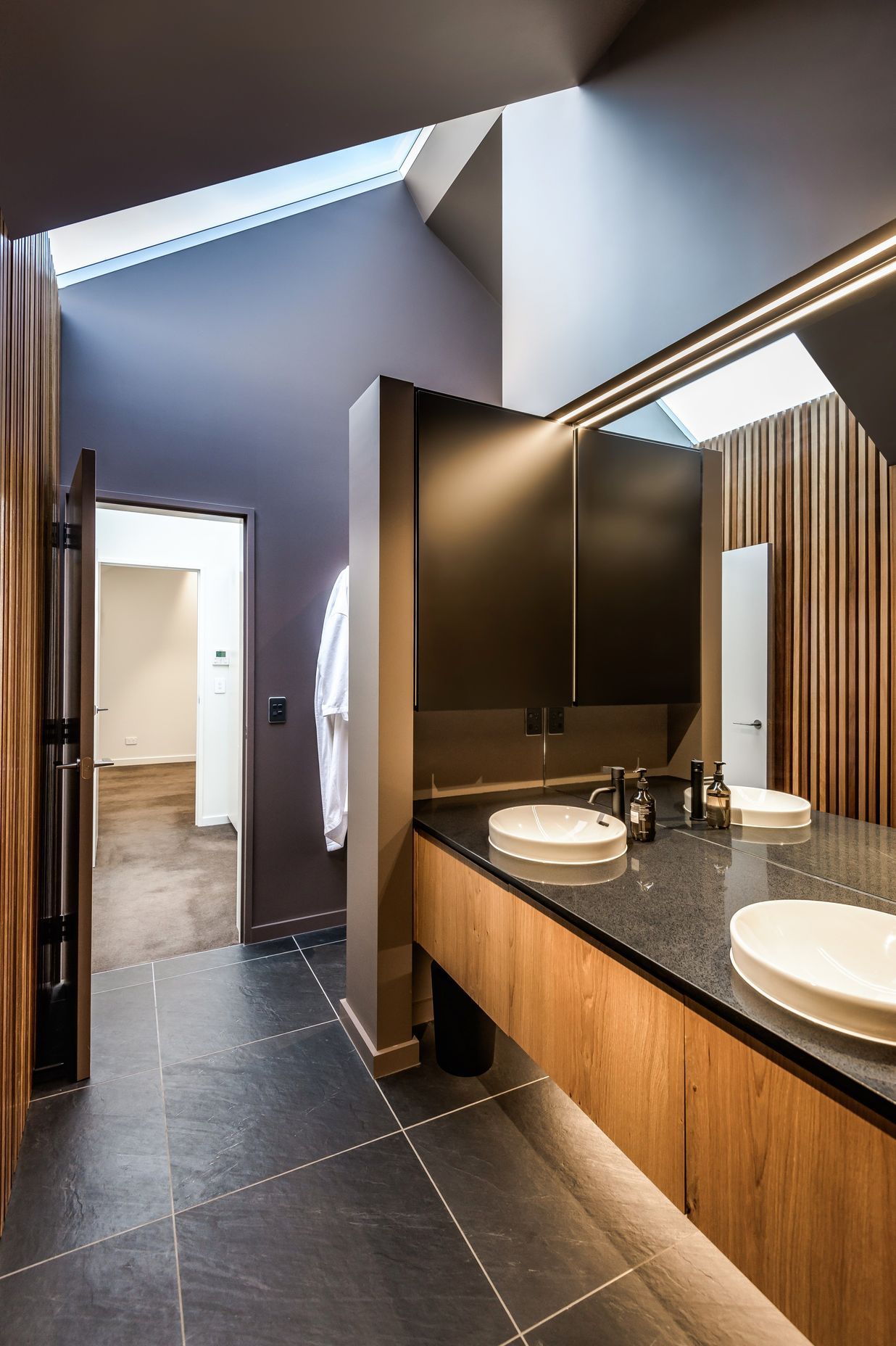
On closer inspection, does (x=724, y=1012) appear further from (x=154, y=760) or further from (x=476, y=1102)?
(x=154, y=760)

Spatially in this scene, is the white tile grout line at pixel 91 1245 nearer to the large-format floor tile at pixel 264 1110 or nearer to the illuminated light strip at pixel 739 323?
the large-format floor tile at pixel 264 1110

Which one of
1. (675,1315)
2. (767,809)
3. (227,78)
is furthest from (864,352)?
(675,1315)

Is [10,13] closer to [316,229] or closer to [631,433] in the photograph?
[631,433]

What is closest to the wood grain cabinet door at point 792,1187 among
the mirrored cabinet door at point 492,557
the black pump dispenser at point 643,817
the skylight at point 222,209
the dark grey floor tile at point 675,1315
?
the dark grey floor tile at point 675,1315

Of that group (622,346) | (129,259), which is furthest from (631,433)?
(129,259)

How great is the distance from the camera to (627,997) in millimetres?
1057

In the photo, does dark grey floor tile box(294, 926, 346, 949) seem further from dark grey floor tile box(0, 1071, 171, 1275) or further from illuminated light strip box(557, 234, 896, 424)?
illuminated light strip box(557, 234, 896, 424)

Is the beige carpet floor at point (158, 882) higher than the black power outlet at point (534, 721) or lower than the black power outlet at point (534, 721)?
lower

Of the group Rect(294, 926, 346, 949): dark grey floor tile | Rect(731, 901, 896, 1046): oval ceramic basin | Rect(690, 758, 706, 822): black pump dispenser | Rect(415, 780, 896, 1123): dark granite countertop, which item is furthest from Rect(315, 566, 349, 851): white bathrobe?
Rect(731, 901, 896, 1046): oval ceramic basin

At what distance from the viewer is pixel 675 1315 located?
1.19 meters

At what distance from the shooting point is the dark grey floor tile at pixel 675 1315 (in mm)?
1145

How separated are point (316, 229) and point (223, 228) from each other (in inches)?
18.3

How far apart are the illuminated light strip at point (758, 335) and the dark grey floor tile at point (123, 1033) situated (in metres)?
2.51

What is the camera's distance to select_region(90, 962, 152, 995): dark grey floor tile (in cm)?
245
